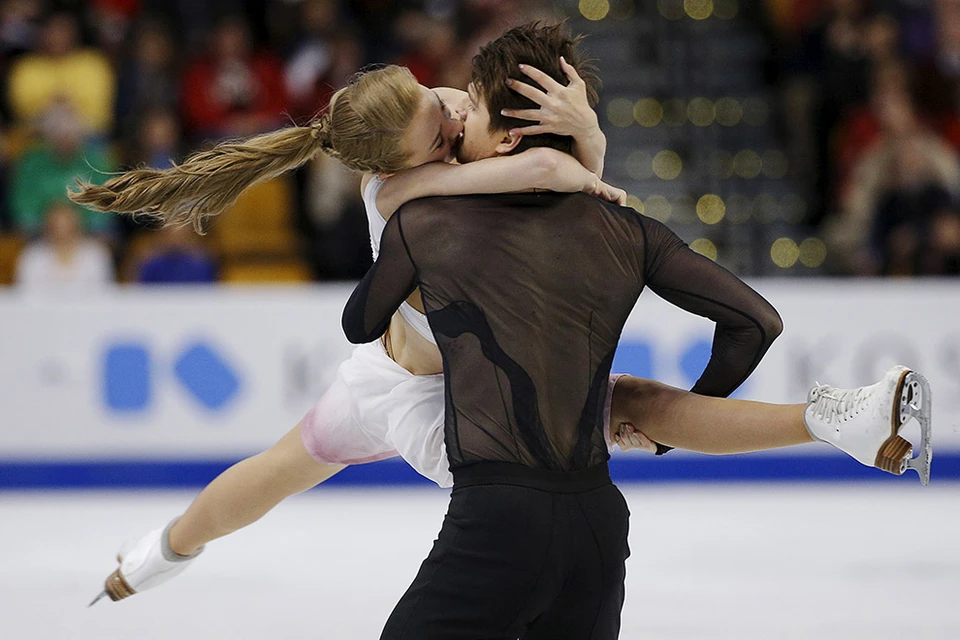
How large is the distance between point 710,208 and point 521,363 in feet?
20.3

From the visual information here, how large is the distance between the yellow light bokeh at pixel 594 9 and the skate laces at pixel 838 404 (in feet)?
23.5

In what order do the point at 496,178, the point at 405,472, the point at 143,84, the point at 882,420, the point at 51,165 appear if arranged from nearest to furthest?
the point at 882,420
the point at 496,178
the point at 405,472
the point at 51,165
the point at 143,84

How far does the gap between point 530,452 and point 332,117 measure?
79 cm

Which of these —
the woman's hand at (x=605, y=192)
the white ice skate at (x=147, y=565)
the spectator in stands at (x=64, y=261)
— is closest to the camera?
the woman's hand at (x=605, y=192)

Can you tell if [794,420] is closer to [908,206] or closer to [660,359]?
[660,359]

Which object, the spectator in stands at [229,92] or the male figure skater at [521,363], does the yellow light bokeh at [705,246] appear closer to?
the spectator in stands at [229,92]

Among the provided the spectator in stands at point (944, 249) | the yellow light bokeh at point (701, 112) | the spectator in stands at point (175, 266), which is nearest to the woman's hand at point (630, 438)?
the spectator in stands at point (175, 266)

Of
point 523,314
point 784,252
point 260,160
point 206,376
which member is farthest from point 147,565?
point 784,252

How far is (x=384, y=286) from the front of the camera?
7.84 ft

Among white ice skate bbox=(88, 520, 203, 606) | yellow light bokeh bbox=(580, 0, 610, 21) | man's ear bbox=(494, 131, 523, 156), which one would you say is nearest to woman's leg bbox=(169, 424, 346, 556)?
white ice skate bbox=(88, 520, 203, 606)

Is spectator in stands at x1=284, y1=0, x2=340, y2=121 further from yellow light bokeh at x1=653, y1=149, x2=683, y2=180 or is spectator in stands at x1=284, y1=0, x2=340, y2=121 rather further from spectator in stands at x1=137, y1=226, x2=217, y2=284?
yellow light bokeh at x1=653, y1=149, x2=683, y2=180

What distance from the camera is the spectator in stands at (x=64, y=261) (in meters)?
7.07

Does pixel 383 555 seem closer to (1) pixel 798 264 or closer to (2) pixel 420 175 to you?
(2) pixel 420 175

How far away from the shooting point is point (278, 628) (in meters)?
3.71
